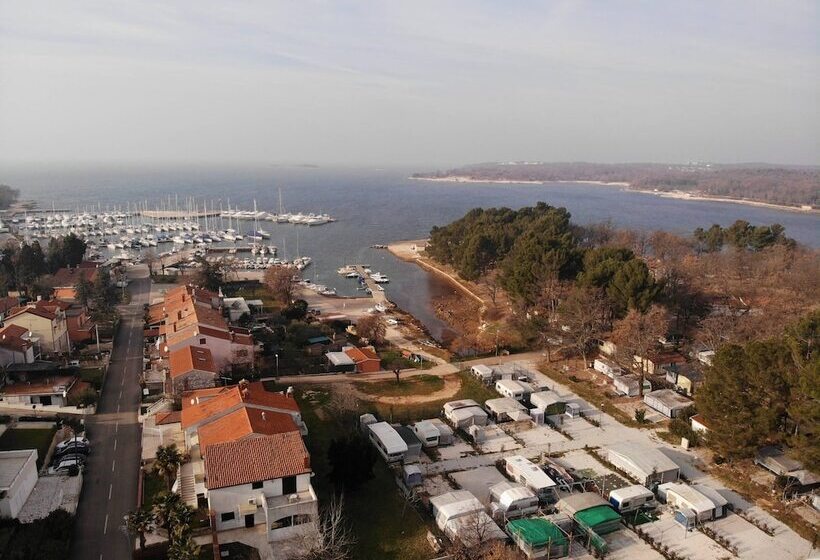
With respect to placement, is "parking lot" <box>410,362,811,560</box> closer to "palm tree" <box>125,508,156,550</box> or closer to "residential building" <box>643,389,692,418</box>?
"residential building" <box>643,389,692,418</box>

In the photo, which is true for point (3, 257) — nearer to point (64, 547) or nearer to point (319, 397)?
point (319, 397)

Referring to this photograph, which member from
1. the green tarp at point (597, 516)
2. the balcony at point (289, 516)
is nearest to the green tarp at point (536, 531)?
the green tarp at point (597, 516)

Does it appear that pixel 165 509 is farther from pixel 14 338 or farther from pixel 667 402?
pixel 667 402

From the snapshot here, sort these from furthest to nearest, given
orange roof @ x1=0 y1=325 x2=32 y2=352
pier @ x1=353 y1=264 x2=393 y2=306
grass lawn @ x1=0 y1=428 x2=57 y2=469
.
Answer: pier @ x1=353 y1=264 x2=393 y2=306 < orange roof @ x1=0 y1=325 x2=32 y2=352 < grass lawn @ x1=0 y1=428 x2=57 y2=469

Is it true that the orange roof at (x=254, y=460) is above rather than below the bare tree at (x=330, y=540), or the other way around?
above

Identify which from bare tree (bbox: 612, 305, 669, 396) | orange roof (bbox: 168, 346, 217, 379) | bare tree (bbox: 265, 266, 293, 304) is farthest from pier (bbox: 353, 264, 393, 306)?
bare tree (bbox: 612, 305, 669, 396)

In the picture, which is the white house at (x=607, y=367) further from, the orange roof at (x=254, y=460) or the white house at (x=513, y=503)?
the orange roof at (x=254, y=460)

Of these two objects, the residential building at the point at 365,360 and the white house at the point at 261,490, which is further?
the residential building at the point at 365,360
